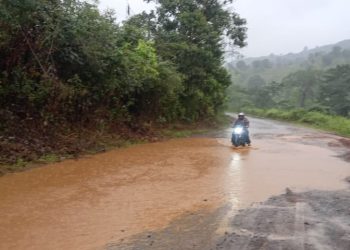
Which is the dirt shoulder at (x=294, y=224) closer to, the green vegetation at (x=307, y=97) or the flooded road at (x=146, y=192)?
the flooded road at (x=146, y=192)

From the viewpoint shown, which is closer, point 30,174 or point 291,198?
point 291,198

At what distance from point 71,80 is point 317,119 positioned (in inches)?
1039

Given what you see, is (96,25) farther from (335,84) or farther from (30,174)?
(335,84)

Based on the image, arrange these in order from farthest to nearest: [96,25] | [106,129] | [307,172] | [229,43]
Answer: [229,43] → [106,129] → [96,25] → [307,172]

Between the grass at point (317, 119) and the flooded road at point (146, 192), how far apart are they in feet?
46.6

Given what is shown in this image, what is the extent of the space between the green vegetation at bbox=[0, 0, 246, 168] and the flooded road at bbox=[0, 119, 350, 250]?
1657mm

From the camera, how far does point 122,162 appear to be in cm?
1305

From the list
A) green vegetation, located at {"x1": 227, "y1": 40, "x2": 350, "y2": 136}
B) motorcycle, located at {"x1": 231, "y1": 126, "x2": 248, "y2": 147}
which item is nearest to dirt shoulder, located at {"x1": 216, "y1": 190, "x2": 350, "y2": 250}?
motorcycle, located at {"x1": 231, "y1": 126, "x2": 248, "y2": 147}

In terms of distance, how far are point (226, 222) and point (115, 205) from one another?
2.24 meters

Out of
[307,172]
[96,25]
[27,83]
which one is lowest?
[307,172]

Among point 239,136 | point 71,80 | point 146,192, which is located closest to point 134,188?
point 146,192

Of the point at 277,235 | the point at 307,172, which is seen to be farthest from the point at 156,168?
the point at 277,235

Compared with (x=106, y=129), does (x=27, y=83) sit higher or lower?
higher

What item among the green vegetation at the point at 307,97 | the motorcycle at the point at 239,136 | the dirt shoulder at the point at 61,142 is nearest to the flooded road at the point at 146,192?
the dirt shoulder at the point at 61,142
